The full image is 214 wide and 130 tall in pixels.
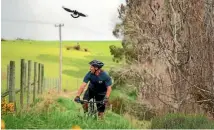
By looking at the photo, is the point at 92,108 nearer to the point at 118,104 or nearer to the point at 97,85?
the point at 97,85

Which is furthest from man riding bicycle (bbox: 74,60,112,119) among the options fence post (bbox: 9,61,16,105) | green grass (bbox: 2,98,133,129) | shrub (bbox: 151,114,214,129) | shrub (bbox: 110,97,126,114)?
shrub (bbox: 110,97,126,114)

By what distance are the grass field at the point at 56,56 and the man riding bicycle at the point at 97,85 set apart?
3.00 ft

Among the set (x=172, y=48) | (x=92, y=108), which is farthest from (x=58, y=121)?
(x=172, y=48)

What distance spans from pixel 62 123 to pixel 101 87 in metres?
0.70

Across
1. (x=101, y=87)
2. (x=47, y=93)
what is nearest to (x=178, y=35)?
(x=47, y=93)

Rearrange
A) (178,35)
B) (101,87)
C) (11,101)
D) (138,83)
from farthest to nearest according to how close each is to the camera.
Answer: (138,83) → (178,35) → (11,101) → (101,87)

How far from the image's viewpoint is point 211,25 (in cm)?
670

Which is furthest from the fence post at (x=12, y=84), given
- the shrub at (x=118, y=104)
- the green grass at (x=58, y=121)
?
the shrub at (x=118, y=104)

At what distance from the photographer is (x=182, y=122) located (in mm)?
5926

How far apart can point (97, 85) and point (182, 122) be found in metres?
1.39

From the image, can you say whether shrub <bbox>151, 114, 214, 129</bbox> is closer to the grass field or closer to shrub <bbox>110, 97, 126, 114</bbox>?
shrub <bbox>110, 97, 126, 114</bbox>

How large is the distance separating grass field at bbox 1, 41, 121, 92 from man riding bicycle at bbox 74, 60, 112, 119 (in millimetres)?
915

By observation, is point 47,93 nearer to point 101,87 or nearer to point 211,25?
point 101,87

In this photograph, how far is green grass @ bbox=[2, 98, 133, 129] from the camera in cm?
456
